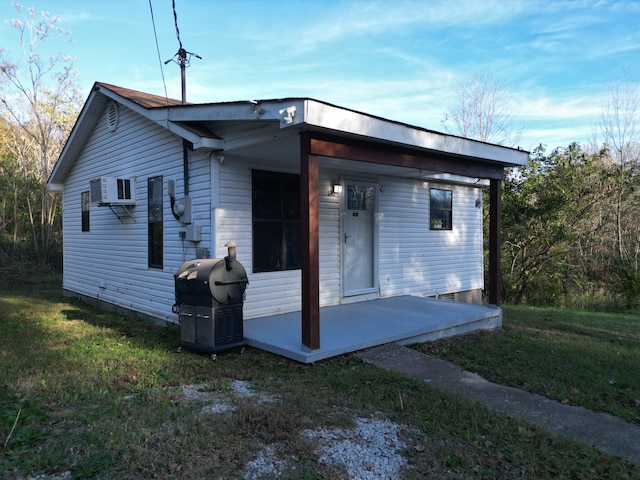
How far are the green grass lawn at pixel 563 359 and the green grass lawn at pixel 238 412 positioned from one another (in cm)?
3

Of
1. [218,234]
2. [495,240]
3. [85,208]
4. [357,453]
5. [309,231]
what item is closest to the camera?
[357,453]

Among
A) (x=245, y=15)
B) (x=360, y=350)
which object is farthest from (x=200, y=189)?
(x=245, y=15)

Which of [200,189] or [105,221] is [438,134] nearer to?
[200,189]

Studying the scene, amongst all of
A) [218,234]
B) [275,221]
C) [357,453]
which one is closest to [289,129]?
[218,234]

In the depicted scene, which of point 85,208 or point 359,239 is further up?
point 85,208

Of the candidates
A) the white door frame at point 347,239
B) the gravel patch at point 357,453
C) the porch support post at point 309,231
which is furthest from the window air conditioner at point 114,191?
the gravel patch at point 357,453

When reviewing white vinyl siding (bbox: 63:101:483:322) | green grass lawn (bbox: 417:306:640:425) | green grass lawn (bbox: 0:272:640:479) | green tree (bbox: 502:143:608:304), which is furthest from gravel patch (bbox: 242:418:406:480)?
green tree (bbox: 502:143:608:304)

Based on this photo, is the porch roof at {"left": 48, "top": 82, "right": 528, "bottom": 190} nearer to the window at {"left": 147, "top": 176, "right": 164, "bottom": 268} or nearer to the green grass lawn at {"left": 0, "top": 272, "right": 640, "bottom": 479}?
the window at {"left": 147, "top": 176, "right": 164, "bottom": 268}

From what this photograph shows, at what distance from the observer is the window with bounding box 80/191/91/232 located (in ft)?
31.4

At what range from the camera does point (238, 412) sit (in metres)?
3.50

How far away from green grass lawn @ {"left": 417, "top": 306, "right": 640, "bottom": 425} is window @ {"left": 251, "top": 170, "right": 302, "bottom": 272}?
8.20 ft

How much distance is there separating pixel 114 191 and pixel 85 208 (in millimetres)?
2637

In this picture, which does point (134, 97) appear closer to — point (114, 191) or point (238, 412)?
point (114, 191)

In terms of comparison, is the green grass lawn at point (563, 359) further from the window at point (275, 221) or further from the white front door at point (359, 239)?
the window at point (275, 221)
